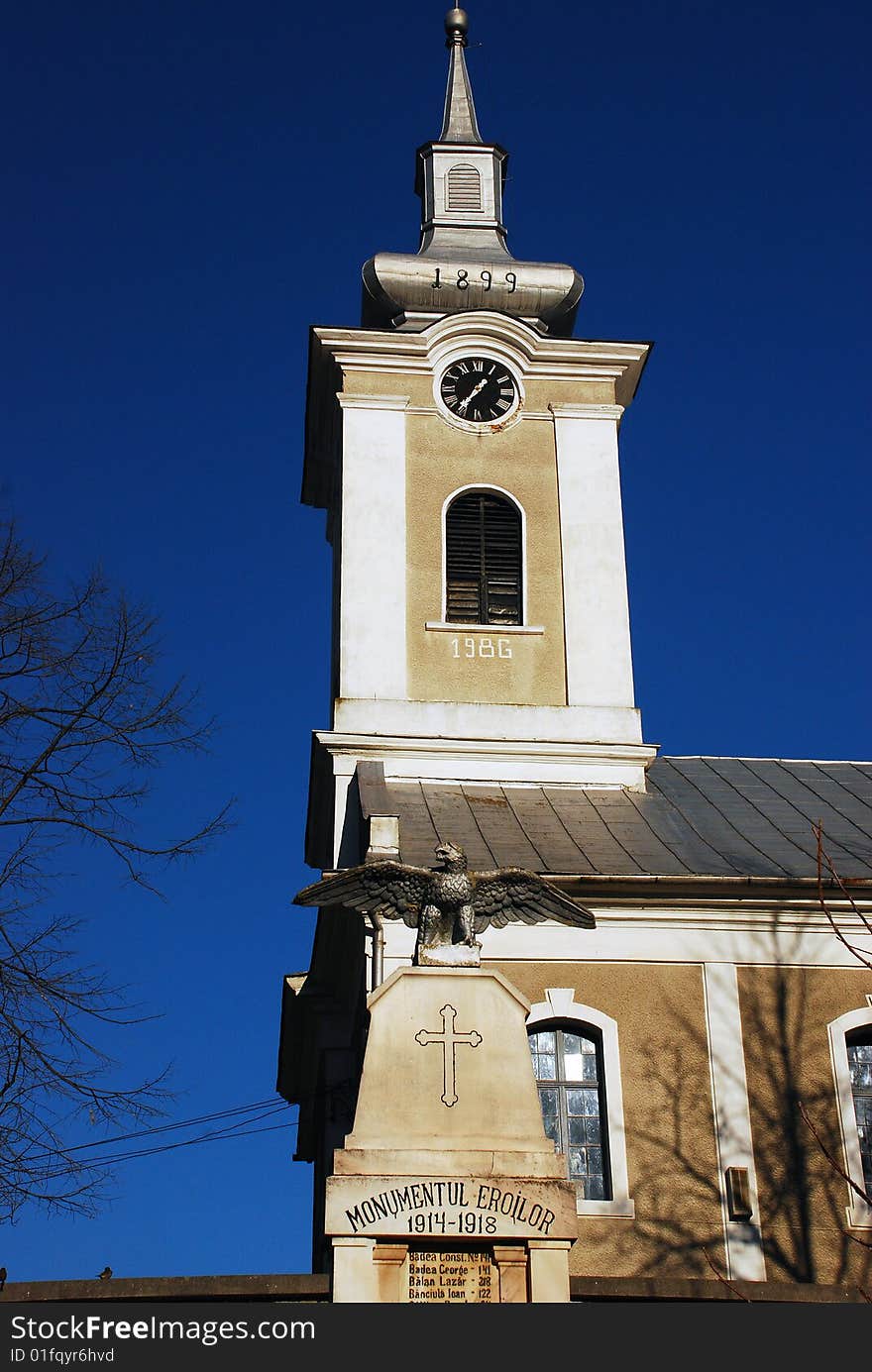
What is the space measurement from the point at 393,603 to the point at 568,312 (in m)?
5.90

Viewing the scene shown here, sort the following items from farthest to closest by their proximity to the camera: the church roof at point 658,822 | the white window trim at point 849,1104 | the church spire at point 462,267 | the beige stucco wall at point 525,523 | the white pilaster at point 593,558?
the church spire at point 462,267 < the white pilaster at point 593,558 < the beige stucco wall at point 525,523 < the church roof at point 658,822 < the white window trim at point 849,1104

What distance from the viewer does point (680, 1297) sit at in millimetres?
11883

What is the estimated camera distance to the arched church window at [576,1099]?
16969 mm

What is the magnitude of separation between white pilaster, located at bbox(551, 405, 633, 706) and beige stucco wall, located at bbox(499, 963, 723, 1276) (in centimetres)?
485

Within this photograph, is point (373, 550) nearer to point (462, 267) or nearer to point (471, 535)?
point (471, 535)

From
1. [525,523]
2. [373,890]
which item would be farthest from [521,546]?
[373,890]

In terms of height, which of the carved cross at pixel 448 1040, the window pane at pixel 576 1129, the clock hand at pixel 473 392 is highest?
the clock hand at pixel 473 392

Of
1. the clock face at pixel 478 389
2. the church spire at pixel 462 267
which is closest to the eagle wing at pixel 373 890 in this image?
the clock face at pixel 478 389

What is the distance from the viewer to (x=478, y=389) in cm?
2386

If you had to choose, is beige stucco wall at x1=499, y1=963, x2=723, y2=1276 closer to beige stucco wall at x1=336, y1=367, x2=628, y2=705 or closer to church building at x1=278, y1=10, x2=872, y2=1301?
church building at x1=278, y1=10, x2=872, y2=1301

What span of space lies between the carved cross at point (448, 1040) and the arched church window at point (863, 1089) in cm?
865

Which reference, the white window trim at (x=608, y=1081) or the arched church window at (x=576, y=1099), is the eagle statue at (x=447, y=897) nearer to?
the white window trim at (x=608, y=1081)

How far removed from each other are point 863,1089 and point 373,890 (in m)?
8.22

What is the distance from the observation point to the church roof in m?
18.7
